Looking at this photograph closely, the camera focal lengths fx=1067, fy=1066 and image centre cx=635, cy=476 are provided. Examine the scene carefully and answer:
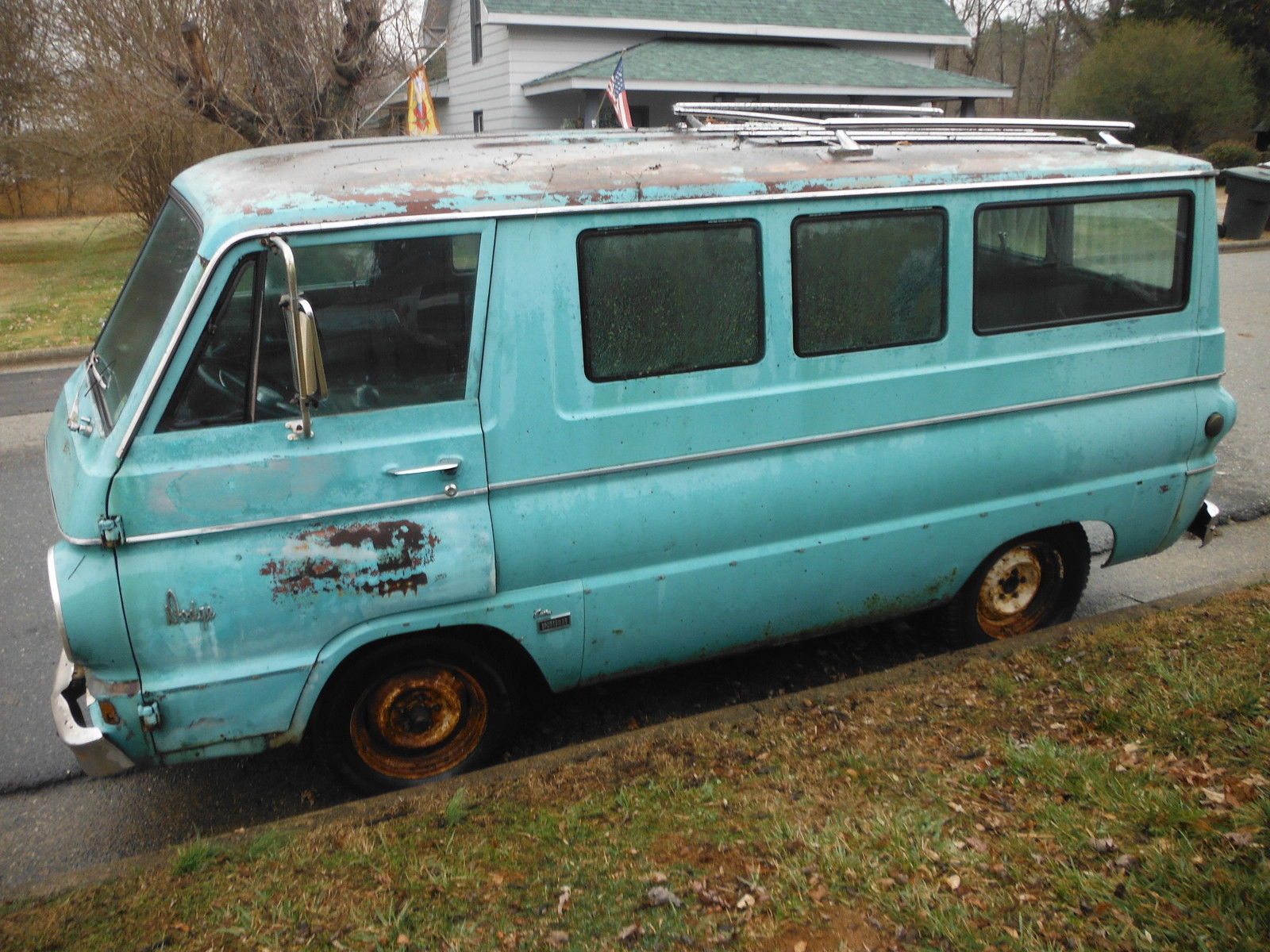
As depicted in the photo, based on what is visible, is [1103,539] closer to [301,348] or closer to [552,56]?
[301,348]

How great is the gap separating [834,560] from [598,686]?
1298 millimetres

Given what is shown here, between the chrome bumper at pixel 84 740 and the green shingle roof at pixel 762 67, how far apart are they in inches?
760

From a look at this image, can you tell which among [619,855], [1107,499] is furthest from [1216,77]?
[619,855]

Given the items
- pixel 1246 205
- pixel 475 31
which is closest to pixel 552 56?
pixel 475 31

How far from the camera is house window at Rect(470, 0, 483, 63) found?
80.1 ft

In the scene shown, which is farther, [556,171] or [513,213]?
[556,171]

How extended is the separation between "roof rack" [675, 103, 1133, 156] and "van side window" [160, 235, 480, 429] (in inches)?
62.2

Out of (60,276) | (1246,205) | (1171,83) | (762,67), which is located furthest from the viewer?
(1171,83)

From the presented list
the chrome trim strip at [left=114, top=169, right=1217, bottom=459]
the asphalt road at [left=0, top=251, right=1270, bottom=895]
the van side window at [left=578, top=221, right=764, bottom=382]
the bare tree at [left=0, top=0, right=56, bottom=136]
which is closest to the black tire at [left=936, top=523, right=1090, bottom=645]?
the asphalt road at [left=0, top=251, right=1270, bottom=895]

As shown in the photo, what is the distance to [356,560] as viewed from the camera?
3.52 m

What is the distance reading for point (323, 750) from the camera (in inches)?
150

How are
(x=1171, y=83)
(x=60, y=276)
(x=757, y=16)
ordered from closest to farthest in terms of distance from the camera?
(x=60, y=276) → (x=757, y=16) → (x=1171, y=83)

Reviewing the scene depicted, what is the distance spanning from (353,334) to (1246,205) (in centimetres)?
2187

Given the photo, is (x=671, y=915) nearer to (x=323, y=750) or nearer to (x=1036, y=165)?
(x=323, y=750)
